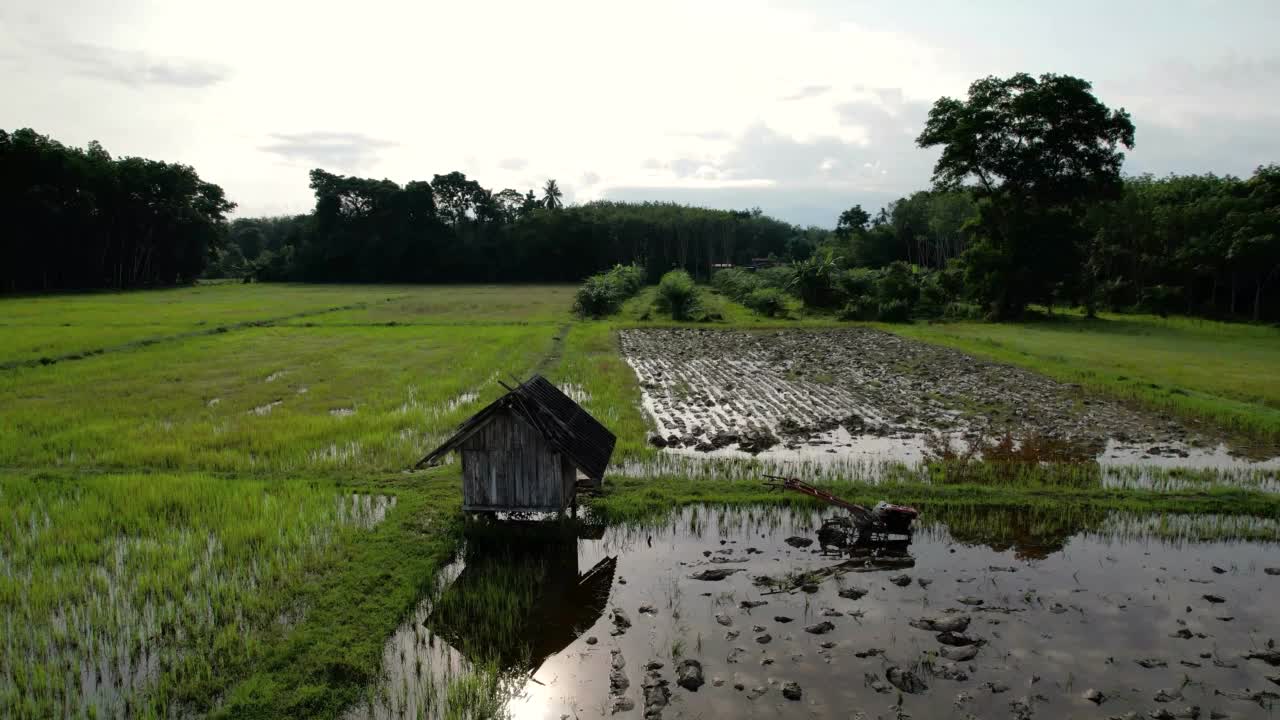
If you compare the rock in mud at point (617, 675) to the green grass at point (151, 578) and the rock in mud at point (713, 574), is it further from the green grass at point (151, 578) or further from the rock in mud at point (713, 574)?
the green grass at point (151, 578)

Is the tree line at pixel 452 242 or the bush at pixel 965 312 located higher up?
the tree line at pixel 452 242

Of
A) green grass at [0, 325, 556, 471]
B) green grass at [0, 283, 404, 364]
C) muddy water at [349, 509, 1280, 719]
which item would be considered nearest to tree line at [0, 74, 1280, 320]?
green grass at [0, 283, 404, 364]

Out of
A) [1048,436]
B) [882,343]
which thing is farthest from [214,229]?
[1048,436]

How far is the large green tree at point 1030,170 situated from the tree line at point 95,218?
54175 millimetres

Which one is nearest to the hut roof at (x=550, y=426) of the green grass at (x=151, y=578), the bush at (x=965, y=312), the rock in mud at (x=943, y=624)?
the green grass at (x=151, y=578)

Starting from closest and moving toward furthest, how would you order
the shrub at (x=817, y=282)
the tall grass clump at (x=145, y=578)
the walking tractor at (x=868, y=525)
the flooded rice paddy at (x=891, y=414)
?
the tall grass clump at (x=145, y=578), the walking tractor at (x=868, y=525), the flooded rice paddy at (x=891, y=414), the shrub at (x=817, y=282)

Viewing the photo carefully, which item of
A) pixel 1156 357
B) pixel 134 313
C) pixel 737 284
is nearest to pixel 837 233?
pixel 737 284

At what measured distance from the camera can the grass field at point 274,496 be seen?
243 inches

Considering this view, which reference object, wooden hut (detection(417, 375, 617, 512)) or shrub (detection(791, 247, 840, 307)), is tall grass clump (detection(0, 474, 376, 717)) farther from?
→ shrub (detection(791, 247, 840, 307))

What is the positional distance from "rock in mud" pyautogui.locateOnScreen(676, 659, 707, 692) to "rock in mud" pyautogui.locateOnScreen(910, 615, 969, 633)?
7.01 ft

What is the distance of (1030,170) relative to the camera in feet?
106

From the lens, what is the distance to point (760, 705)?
18.9ft

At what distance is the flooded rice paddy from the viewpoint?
12750 mm

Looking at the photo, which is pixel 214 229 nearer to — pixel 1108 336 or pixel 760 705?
pixel 1108 336
